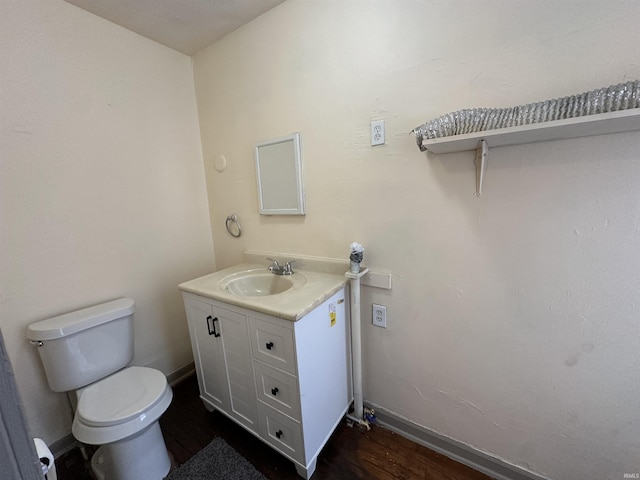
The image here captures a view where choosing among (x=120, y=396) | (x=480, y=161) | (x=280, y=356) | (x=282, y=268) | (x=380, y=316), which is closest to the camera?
(x=480, y=161)

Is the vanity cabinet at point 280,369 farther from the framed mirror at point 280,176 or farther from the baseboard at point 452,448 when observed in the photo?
the framed mirror at point 280,176

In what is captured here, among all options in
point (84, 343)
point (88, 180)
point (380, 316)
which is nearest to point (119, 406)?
point (84, 343)

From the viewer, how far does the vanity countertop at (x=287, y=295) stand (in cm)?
110

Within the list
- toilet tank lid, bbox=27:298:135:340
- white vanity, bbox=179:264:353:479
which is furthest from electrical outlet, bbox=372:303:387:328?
toilet tank lid, bbox=27:298:135:340

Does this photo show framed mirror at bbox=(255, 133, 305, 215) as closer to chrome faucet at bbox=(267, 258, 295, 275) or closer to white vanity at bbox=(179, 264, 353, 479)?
chrome faucet at bbox=(267, 258, 295, 275)

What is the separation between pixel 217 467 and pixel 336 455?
60 centimetres

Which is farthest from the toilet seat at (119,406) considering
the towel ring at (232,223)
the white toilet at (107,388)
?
the towel ring at (232,223)

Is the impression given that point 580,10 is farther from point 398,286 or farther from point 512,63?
point 398,286

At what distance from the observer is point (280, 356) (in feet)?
A: 3.80

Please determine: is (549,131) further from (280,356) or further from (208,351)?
(208,351)

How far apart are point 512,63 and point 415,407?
5.32ft

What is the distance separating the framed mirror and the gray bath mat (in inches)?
52.7

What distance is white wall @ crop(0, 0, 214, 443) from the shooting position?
1.25m

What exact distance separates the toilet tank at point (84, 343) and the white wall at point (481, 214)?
3.65ft
